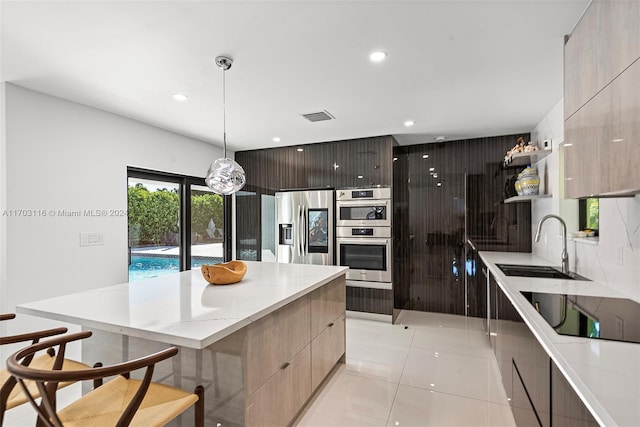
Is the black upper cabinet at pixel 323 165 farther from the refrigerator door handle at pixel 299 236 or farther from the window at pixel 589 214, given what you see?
the window at pixel 589 214

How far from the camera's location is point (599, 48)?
4.79 feet

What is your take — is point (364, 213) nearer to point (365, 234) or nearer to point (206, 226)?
point (365, 234)

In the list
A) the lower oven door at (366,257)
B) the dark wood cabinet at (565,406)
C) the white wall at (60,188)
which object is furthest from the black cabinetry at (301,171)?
the dark wood cabinet at (565,406)

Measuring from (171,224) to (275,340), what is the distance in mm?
2915

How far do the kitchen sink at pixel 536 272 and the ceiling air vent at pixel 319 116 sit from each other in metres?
2.16

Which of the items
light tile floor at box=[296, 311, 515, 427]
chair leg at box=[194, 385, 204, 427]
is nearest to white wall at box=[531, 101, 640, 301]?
light tile floor at box=[296, 311, 515, 427]

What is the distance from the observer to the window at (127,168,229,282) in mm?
3646

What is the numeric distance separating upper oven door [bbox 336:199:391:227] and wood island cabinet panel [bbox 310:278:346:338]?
1439 millimetres

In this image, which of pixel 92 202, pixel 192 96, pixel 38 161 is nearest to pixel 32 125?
pixel 38 161

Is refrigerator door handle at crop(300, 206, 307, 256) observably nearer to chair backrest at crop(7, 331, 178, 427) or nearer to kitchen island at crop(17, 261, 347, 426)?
kitchen island at crop(17, 261, 347, 426)

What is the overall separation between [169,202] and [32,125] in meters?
1.63

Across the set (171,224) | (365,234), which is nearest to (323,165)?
(365,234)

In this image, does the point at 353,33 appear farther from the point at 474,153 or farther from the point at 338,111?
the point at 474,153

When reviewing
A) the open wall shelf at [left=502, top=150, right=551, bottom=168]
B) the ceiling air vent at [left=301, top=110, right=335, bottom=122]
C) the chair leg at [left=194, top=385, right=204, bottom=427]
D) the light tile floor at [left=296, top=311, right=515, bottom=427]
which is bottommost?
the light tile floor at [left=296, top=311, right=515, bottom=427]
